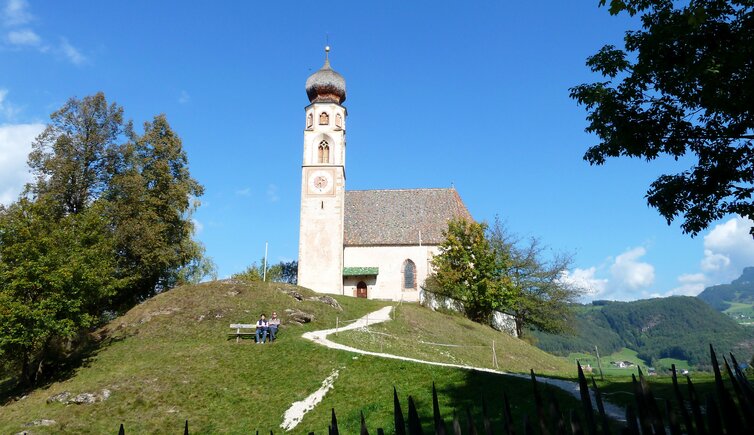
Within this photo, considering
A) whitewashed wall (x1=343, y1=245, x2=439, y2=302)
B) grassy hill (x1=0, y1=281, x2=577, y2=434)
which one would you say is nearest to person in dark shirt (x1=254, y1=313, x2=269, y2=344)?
grassy hill (x1=0, y1=281, x2=577, y2=434)

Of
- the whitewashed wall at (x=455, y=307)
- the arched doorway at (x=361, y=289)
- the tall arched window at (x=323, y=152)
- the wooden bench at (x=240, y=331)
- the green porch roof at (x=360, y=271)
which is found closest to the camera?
the wooden bench at (x=240, y=331)

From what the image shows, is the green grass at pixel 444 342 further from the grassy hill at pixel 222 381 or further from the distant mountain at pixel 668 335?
the distant mountain at pixel 668 335

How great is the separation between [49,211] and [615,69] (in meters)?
28.1

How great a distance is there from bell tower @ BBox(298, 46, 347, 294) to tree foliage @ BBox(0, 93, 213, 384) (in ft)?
29.6

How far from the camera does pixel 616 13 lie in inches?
244

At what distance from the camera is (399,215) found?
5122 centimetres

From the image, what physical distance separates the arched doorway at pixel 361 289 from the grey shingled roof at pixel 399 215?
12.3 ft

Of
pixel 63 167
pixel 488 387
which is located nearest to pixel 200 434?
pixel 488 387

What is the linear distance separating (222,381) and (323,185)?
27.6m

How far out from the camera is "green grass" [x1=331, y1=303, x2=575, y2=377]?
27.0 metres

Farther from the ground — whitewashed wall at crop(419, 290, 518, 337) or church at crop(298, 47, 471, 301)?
church at crop(298, 47, 471, 301)

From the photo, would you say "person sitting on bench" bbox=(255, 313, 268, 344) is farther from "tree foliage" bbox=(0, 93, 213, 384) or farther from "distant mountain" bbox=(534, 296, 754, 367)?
"distant mountain" bbox=(534, 296, 754, 367)

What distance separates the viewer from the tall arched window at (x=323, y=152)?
48.0 m

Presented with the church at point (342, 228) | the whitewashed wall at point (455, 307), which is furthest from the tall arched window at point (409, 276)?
the whitewashed wall at point (455, 307)
